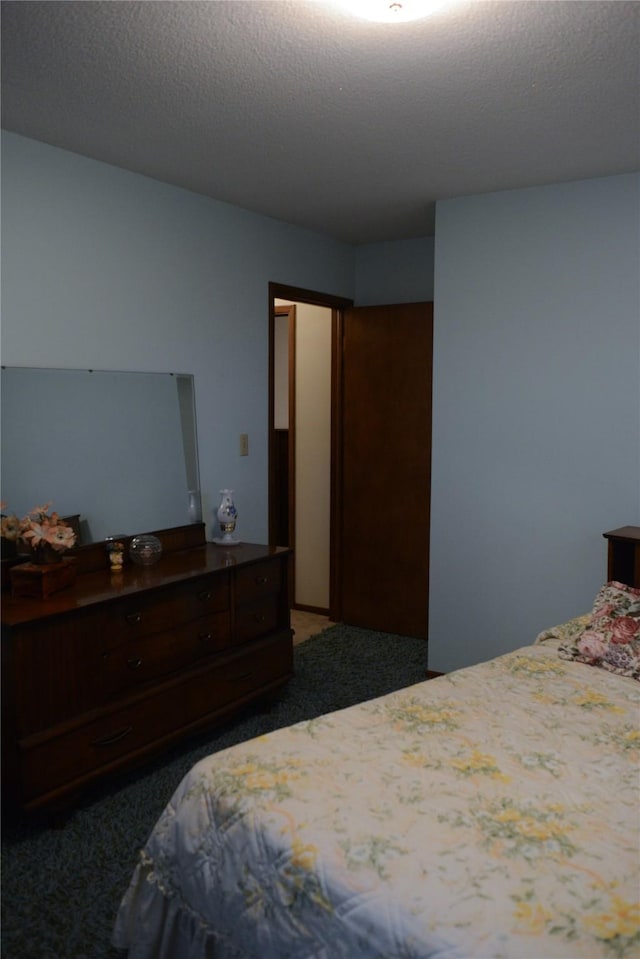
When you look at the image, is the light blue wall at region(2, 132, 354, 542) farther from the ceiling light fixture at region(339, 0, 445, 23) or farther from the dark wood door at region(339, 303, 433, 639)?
the ceiling light fixture at region(339, 0, 445, 23)

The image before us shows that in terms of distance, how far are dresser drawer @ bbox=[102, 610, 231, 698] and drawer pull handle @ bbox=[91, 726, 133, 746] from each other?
14cm

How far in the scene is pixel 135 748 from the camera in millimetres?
2893

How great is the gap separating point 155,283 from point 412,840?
2.78 metres

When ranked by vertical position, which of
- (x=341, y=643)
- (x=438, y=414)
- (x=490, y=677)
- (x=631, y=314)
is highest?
(x=631, y=314)

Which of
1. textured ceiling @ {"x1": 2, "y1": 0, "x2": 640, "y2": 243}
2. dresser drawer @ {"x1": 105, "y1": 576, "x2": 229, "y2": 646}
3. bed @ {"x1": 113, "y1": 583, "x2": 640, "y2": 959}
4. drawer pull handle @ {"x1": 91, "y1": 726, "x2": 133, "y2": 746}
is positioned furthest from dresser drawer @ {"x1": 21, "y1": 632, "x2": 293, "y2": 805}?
textured ceiling @ {"x1": 2, "y1": 0, "x2": 640, "y2": 243}


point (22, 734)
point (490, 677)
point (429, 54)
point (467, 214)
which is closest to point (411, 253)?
point (467, 214)

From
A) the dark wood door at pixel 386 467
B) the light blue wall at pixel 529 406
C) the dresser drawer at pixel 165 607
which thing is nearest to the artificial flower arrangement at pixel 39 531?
the dresser drawer at pixel 165 607

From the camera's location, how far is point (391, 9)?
1.97 meters

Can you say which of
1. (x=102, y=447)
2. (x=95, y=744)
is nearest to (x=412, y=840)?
(x=95, y=744)

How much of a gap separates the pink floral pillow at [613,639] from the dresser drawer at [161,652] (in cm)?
146

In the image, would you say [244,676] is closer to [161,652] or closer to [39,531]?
[161,652]

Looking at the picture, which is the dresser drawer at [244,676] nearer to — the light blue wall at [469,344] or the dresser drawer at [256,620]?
the dresser drawer at [256,620]

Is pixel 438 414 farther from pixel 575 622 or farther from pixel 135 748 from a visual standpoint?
pixel 135 748

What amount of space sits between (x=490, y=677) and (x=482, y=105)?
1.89 meters
